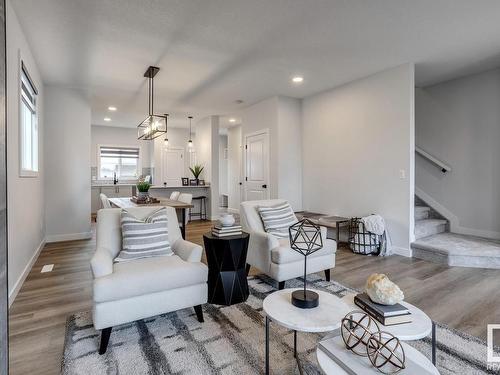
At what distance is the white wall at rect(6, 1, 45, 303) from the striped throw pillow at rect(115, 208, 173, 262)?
1.22 metres

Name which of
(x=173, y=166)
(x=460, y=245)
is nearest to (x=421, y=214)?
(x=460, y=245)

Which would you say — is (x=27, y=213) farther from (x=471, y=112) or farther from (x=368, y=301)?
(x=471, y=112)

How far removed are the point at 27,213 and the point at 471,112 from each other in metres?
6.48

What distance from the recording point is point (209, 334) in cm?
204

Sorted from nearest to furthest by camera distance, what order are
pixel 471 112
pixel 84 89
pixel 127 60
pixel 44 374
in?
pixel 44 374
pixel 127 60
pixel 471 112
pixel 84 89

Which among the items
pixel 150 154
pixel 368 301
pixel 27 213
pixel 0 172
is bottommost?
pixel 368 301

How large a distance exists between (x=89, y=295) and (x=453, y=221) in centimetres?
541

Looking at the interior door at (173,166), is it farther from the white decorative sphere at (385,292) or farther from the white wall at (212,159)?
the white decorative sphere at (385,292)

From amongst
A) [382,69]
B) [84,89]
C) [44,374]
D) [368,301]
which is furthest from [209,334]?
[84,89]

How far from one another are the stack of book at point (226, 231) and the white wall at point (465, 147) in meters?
4.14

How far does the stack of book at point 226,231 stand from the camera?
2.54 meters

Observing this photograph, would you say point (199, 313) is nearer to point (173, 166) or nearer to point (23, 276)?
point (23, 276)

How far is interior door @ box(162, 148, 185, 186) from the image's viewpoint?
9078 millimetres

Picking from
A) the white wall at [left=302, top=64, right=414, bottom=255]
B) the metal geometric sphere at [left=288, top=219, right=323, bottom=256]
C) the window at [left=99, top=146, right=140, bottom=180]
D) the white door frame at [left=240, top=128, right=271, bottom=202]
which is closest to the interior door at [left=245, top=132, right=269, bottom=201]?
the white door frame at [left=240, top=128, right=271, bottom=202]
